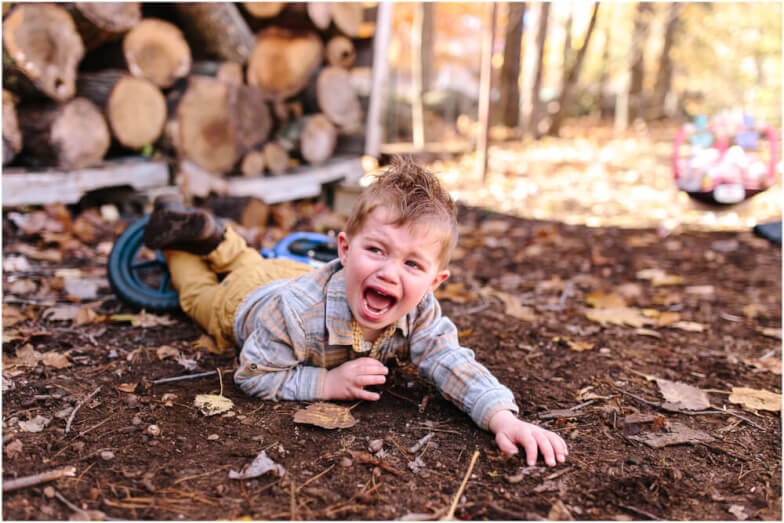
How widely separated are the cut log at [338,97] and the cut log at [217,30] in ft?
2.79

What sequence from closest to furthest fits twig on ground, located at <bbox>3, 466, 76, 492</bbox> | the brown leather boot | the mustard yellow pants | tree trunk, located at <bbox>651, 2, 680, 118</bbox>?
twig on ground, located at <bbox>3, 466, 76, 492</bbox>, the mustard yellow pants, the brown leather boot, tree trunk, located at <bbox>651, 2, 680, 118</bbox>

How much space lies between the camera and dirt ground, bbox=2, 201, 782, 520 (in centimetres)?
157

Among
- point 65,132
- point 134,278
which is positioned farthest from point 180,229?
point 65,132

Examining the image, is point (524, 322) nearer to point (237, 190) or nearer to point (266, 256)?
point (266, 256)

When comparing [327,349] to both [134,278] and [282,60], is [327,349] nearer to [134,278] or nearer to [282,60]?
[134,278]

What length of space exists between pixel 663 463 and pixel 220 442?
126cm

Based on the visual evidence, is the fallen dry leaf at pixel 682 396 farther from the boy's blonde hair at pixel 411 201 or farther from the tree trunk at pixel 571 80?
the tree trunk at pixel 571 80

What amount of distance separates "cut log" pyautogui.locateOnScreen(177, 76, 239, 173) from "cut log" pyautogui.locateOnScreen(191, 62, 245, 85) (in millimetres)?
141

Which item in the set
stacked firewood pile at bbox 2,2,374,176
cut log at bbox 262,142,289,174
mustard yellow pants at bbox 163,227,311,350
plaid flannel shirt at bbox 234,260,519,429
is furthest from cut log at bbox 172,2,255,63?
plaid flannel shirt at bbox 234,260,519,429

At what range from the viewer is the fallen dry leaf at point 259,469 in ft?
5.33

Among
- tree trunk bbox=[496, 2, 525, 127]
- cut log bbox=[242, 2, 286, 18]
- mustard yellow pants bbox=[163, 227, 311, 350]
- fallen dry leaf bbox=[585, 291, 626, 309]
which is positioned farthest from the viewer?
tree trunk bbox=[496, 2, 525, 127]

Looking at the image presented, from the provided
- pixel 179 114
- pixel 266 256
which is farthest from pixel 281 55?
pixel 266 256

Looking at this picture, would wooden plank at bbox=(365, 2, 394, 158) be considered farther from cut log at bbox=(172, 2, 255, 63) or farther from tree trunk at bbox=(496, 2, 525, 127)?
tree trunk at bbox=(496, 2, 525, 127)

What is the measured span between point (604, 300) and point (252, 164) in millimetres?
2810
